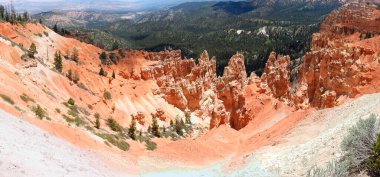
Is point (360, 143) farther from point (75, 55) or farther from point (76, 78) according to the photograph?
point (75, 55)

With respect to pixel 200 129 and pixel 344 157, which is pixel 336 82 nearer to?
pixel 200 129

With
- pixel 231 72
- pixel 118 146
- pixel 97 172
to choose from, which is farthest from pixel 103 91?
pixel 97 172

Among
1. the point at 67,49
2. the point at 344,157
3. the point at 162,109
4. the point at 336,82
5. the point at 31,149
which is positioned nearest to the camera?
the point at 344,157

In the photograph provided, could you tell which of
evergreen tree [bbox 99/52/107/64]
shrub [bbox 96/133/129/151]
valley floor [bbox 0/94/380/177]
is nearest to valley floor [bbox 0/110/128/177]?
valley floor [bbox 0/94/380/177]

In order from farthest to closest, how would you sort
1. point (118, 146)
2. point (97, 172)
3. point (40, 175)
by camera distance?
point (118, 146) < point (97, 172) < point (40, 175)

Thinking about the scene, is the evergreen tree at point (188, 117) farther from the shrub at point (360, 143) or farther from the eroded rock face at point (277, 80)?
the shrub at point (360, 143)

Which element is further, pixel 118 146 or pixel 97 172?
pixel 118 146
